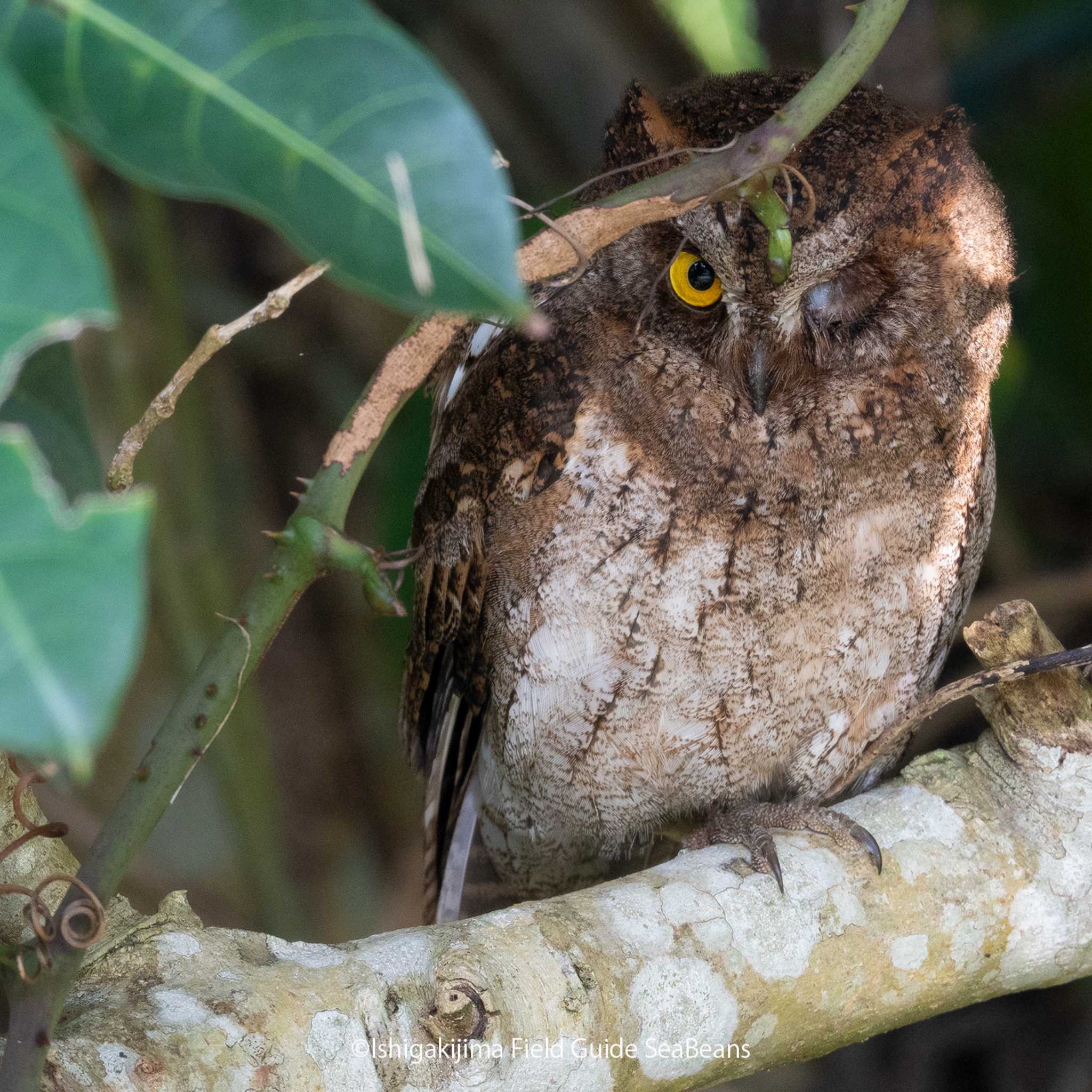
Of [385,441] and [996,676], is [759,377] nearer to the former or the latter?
[996,676]

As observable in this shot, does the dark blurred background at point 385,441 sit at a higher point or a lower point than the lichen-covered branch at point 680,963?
higher

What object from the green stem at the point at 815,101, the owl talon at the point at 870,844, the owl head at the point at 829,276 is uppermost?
the owl head at the point at 829,276

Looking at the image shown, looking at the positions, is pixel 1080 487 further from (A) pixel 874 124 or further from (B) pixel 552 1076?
(B) pixel 552 1076

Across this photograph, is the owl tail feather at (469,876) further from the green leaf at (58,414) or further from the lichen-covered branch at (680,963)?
the green leaf at (58,414)

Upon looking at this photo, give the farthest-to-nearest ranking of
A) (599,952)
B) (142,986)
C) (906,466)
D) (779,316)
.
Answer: (906,466), (779,316), (599,952), (142,986)

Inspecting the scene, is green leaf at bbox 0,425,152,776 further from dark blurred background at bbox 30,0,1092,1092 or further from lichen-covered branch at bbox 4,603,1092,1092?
dark blurred background at bbox 30,0,1092,1092

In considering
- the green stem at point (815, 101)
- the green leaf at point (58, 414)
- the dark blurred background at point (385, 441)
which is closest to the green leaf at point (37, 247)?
the green leaf at point (58, 414)

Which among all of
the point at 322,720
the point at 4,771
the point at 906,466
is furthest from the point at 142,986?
the point at 322,720
